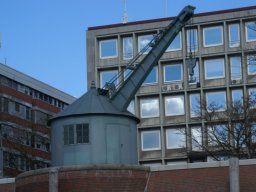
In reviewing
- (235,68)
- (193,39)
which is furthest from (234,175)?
(193,39)

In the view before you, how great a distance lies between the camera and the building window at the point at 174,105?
224 feet

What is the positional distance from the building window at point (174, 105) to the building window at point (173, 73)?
5.95 ft

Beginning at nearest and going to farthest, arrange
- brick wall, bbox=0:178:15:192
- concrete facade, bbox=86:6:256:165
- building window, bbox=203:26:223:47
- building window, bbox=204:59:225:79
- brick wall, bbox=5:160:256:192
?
brick wall, bbox=5:160:256:192 < brick wall, bbox=0:178:15:192 < concrete facade, bbox=86:6:256:165 < building window, bbox=204:59:225:79 < building window, bbox=203:26:223:47

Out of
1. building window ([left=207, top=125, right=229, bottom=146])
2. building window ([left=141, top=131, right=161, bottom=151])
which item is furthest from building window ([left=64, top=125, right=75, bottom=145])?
building window ([left=141, top=131, right=161, bottom=151])

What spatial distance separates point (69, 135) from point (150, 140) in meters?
34.7

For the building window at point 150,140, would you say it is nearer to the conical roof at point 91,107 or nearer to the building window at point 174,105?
the building window at point 174,105

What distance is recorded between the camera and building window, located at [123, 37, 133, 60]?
232ft

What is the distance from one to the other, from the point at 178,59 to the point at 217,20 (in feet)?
17.8

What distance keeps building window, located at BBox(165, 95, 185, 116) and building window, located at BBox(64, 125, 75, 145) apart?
3503cm

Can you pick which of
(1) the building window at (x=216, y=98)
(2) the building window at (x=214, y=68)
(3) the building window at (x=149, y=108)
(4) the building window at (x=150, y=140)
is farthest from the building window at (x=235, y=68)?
(4) the building window at (x=150, y=140)

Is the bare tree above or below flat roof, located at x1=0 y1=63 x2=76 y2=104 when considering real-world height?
below

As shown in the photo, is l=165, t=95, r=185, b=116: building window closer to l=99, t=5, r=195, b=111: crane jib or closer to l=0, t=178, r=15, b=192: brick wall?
l=99, t=5, r=195, b=111: crane jib

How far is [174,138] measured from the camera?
222 feet

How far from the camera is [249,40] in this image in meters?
67.6
